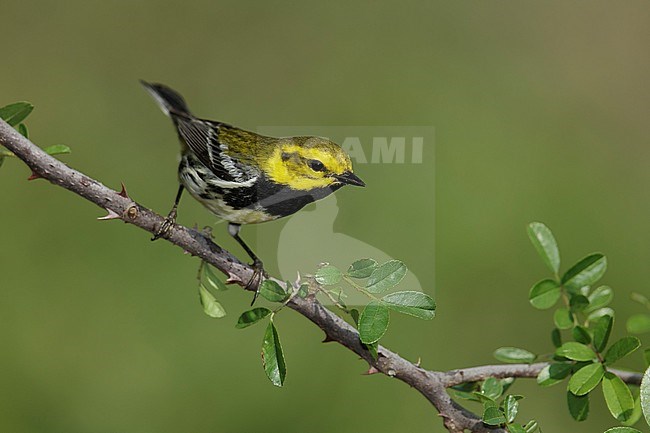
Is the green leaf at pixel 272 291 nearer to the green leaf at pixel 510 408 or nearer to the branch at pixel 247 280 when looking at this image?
the branch at pixel 247 280

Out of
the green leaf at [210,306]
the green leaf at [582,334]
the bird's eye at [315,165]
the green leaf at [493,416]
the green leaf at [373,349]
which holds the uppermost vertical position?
the bird's eye at [315,165]

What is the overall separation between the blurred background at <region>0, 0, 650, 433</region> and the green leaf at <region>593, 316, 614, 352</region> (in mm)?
771

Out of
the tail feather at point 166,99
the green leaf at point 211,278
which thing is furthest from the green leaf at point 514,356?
the tail feather at point 166,99

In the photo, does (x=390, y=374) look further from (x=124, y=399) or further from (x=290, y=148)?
(x=124, y=399)

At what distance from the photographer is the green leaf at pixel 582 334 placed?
1.72 meters

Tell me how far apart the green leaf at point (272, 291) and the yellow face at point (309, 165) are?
0.51 m

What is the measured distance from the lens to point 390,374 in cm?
166

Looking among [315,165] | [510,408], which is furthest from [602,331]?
[315,165]

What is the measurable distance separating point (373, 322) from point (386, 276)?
0.34 feet

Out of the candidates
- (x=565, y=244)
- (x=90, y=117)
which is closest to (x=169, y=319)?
(x=90, y=117)

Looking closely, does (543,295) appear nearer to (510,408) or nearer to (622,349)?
(622,349)

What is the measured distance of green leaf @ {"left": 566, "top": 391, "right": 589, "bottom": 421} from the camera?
1.73 metres

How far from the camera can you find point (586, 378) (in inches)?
64.6

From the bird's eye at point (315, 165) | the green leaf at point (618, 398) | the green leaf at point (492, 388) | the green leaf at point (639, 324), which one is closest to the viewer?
the green leaf at point (618, 398)
